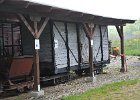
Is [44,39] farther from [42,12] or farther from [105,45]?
[105,45]

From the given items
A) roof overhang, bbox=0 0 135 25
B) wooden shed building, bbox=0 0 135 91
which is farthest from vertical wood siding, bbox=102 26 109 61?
roof overhang, bbox=0 0 135 25

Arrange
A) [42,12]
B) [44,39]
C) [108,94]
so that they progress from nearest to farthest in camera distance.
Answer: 1. [108,94]
2. [42,12]
3. [44,39]

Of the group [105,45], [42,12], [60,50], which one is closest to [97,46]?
[105,45]

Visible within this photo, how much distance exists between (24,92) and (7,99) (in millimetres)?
2186

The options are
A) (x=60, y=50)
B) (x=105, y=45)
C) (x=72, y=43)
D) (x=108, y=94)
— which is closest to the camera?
(x=108, y=94)

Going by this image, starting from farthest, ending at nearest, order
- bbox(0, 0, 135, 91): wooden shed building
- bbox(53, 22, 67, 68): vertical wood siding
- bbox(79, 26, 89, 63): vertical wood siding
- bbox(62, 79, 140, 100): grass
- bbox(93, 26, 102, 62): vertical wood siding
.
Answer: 1. bbox(93, 26, 102, 62): vertical wood siding
2. bbox(79, 26, 89, 63): vertical wood siding
3. bbox(53, 22, 67, 68): vertical wood siding
4. bbox(0, 0, 135, 91): wooden shed building
5. bbox(62, 79, 140, 100): grass

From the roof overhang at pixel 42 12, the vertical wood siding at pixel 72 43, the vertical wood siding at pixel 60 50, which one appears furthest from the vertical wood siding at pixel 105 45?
the vertical wood siding at pixel 60 50

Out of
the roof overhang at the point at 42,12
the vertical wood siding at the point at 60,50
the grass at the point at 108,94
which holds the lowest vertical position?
the grass at the point at 108,94

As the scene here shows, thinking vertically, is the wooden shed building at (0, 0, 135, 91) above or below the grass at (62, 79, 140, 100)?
above

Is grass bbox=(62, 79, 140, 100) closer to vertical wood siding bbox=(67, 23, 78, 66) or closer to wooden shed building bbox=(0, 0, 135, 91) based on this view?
wooden shed building bbox=(0, 0, 135, 91)

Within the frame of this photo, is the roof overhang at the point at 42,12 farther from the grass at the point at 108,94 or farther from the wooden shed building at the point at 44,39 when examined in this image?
the grass at the point at 108,94

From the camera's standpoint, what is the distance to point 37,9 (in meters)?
13.9

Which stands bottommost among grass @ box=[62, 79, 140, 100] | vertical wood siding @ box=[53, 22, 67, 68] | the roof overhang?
grass @ box=[62, 79, 140, 100]

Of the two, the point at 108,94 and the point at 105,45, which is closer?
the point at 108,94
